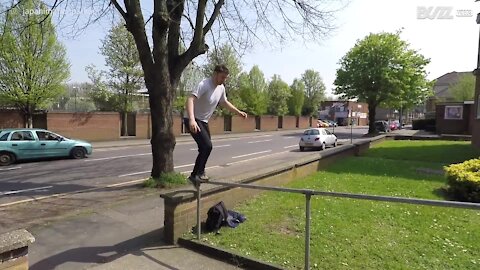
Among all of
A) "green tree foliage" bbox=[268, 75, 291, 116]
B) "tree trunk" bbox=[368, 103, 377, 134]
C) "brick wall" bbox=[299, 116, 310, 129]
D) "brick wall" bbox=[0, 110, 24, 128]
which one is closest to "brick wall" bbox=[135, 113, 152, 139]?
"brick wall" bbox=[0, 110, 24, 128]

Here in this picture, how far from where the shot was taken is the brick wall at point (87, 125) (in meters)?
22.6

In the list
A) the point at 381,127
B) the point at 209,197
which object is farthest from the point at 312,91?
the point at 209,197

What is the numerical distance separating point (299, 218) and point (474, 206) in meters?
2.96

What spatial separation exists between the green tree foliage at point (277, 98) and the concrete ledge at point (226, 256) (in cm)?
5038

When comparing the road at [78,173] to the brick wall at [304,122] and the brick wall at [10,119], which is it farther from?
the brick wall at [304,122]

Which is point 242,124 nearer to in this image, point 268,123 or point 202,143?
point 268,123

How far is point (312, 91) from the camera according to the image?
7306cm

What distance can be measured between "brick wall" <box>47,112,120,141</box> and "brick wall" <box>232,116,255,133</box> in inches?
661

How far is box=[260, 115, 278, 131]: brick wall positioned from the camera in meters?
46.9

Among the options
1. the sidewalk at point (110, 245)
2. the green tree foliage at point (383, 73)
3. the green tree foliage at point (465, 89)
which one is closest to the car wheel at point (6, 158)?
the sidewalk at point (110, 245)

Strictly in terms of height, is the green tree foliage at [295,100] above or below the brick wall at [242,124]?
above

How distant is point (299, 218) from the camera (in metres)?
5.29

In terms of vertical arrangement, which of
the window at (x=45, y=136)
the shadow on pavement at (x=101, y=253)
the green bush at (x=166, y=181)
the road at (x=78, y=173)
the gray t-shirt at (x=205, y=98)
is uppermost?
the gray t-shirt at (x=205, y=98)

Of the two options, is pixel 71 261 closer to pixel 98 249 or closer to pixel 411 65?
pixel 98 249
